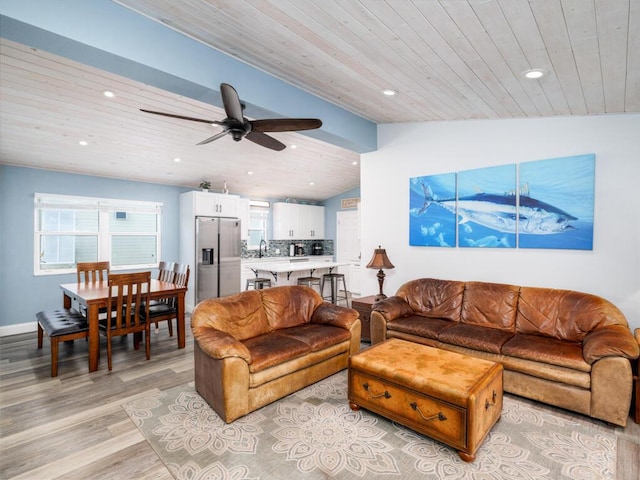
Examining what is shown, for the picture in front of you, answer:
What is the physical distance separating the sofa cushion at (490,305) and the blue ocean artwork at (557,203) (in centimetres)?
57

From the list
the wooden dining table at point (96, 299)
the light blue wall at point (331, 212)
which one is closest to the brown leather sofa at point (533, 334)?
the wooden dining table at point (96, 299)

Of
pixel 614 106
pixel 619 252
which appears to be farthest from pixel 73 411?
pixel 614 106

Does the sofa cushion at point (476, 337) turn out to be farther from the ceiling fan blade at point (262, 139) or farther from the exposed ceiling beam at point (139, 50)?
the exposed ceiling beam at point (139, 50)

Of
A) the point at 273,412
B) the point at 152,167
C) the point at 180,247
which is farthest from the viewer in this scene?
the point at 180,247

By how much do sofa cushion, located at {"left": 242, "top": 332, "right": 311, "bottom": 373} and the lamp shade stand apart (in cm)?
175

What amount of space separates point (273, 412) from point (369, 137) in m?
3.58

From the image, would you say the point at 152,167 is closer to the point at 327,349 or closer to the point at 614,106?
the point at 327,349

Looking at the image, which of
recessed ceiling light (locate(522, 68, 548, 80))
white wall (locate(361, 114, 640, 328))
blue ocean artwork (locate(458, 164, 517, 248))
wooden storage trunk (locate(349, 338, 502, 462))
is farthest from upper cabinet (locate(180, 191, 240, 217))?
recessed ceiling light (locate(522, 68, 548, 80))

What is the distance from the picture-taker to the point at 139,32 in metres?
2.27

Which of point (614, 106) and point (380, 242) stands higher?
point (614, 106)

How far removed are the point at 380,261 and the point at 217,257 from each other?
3.40 metres

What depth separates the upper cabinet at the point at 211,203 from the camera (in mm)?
6145

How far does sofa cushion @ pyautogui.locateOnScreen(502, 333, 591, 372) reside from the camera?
2.60m

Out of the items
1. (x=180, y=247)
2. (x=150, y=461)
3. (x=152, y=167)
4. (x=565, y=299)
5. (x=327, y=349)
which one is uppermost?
(x=152, y=167)
